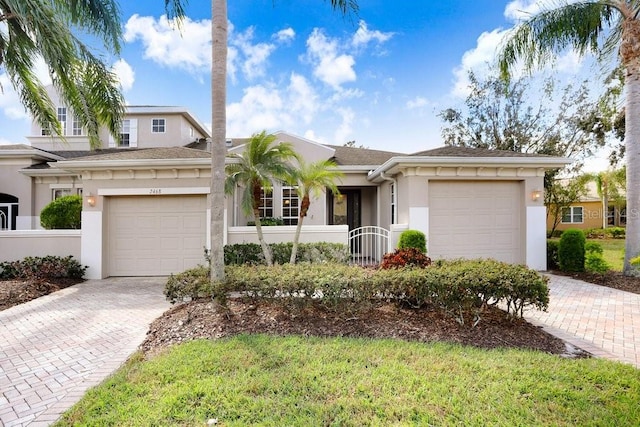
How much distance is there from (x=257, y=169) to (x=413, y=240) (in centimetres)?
487

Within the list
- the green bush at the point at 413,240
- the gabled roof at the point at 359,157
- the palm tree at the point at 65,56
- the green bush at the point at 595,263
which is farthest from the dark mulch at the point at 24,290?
the green bush at the point at 595,263

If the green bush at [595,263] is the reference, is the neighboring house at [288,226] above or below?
above

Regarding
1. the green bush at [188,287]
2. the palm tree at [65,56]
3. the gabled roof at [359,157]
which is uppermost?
the palm tree at [65,56]

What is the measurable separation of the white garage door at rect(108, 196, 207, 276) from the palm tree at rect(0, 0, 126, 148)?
2281 millimetres

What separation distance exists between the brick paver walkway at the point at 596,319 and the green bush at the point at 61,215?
43.5 feet

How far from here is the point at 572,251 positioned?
1023 cm

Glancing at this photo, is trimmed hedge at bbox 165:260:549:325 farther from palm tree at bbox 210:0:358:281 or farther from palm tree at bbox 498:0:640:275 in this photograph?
palm tree at bbox 498:0:640:275

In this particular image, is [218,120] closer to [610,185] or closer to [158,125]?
[158,125]

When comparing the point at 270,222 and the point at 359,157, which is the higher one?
the point at 359,157

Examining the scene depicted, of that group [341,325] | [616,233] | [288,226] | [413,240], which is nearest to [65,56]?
[288,226]

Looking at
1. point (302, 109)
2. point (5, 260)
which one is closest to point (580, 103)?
point (302, 109)

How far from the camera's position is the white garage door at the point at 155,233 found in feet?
33.6

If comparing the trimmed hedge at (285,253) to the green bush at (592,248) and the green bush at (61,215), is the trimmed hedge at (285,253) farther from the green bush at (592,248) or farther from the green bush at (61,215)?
the green bush at (592,248)

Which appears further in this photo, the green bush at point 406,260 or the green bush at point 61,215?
the green bush at point 61,215
